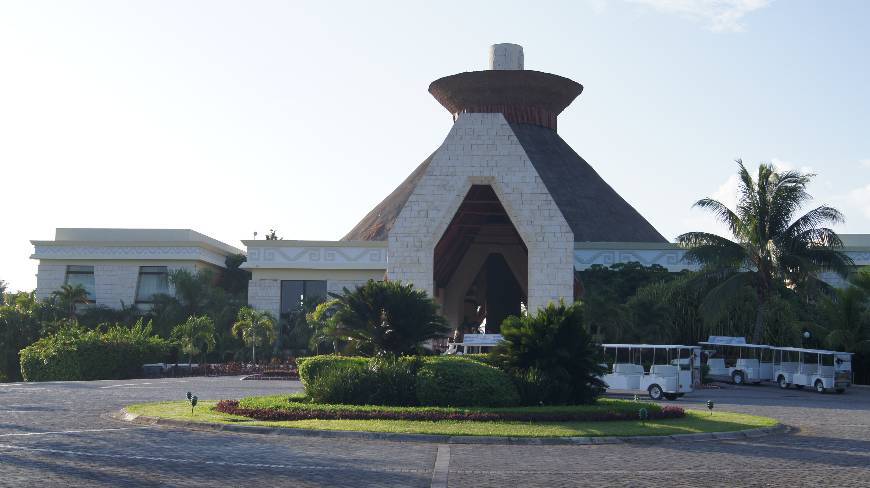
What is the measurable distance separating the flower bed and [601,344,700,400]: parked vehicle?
27.1 feet

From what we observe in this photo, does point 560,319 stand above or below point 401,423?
above

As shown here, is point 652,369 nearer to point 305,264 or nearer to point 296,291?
point 305,264

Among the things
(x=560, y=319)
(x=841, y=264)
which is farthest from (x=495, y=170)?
(x=841, y=264)

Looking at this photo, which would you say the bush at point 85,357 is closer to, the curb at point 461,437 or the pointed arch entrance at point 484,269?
the pointed arch entrance at point 484,269

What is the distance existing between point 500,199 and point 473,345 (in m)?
5.11

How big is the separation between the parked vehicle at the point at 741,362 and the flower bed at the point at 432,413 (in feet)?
63.5

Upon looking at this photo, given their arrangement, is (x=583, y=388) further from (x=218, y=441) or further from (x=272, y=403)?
(x=218, y=441)

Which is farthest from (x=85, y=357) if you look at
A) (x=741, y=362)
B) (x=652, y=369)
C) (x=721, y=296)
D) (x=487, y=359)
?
(x=741, y=362)

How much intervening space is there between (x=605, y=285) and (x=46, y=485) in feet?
132

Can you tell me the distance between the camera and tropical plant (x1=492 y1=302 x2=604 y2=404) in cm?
2319

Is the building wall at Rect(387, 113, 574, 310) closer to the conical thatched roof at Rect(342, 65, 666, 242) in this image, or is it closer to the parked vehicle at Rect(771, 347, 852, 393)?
the parked vehicle at Rect(771, 347, 852, 393)

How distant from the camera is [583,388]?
77.5 feet

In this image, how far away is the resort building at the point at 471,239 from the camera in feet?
114

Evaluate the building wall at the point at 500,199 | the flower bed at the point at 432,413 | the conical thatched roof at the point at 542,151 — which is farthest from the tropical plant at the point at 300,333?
the flower bed at the point at 432,413
